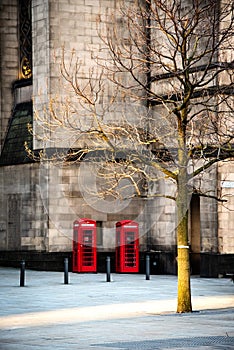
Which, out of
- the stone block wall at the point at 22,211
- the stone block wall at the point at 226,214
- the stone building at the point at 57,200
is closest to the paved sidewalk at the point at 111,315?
the stone block wall at the point at 226,214

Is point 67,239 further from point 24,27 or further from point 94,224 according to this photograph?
point 24,27

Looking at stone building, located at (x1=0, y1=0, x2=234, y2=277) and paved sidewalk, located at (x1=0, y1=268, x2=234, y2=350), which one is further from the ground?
stone building, located at (x1=0, y1=0, x2=234, y2=277)

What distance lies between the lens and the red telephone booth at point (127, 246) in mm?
36469

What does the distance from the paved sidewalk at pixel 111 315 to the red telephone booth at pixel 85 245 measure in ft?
8.32

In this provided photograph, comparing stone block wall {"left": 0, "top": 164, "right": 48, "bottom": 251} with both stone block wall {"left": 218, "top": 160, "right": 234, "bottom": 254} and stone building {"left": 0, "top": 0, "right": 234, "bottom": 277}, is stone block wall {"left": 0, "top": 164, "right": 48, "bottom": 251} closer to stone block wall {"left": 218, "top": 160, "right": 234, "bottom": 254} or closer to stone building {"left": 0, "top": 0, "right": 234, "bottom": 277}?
stone building {"left": 0, "top": 0, "right": 234, "bottom": 277}

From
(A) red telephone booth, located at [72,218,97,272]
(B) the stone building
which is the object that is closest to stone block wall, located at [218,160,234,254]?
(B) the stone building

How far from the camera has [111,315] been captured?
2119 cm

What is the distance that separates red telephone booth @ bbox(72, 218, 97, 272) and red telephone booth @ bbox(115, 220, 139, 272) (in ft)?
3.37

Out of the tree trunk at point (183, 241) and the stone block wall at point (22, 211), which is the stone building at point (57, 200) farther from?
the tree trunk at point (183, 241)

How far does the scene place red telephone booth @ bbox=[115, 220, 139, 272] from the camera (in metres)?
36.5

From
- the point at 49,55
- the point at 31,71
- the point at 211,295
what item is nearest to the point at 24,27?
the point at 31,71

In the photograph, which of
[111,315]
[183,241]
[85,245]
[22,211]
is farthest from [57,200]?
[111,315]

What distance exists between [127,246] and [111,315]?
15.4m

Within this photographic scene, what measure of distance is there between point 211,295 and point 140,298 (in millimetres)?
2187
